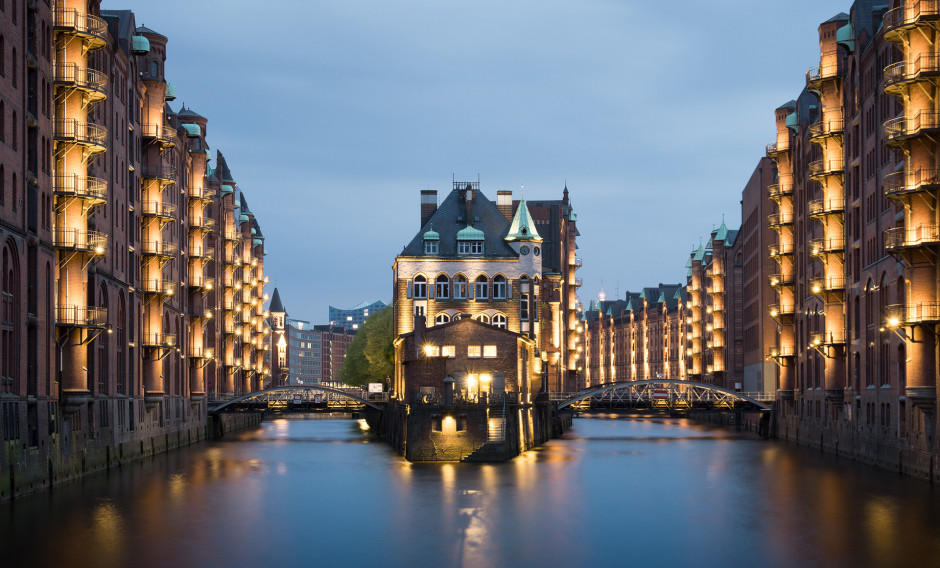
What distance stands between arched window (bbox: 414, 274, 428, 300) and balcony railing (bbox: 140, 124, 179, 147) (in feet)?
109

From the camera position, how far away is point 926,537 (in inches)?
1736

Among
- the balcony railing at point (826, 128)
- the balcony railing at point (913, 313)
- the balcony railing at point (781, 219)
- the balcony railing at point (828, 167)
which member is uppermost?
the balcony railing at point (826, 128)

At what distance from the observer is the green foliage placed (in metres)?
136

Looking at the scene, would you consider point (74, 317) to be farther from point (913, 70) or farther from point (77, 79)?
point (913, 70)

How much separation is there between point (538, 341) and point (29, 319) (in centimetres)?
6697

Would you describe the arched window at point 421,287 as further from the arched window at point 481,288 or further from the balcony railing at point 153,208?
the balcony railing at point 153,208

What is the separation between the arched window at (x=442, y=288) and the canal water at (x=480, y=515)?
108ft

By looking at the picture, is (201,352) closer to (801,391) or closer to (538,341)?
(538,341)

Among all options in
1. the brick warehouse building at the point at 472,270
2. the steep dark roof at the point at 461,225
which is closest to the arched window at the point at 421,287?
the brick warehouse building at the point at 472,270

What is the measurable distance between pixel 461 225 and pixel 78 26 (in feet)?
201

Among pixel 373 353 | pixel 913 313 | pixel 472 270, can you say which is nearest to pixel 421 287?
pixel 472 270

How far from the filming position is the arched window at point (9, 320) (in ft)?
164

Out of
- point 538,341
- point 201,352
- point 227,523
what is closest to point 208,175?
point 201,352

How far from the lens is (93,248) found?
60156mm
